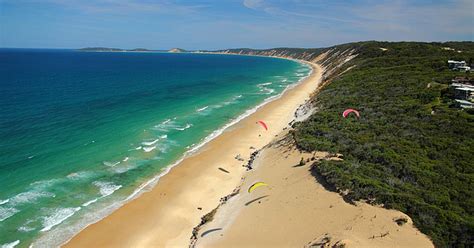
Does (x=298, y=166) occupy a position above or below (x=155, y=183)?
above

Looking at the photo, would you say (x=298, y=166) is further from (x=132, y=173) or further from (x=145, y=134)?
(x=145, y=134)

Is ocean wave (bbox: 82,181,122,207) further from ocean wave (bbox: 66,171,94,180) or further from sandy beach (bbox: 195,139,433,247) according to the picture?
sandy beach (bbox: 195,139,433,247)

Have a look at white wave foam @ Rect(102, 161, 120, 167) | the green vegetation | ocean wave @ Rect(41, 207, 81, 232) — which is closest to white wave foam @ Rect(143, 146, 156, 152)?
white wave foam @ Rect(102, 161, 120, 167)

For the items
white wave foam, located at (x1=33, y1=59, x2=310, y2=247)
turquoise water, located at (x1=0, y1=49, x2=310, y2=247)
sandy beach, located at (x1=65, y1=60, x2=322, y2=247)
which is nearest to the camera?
white wave foam, located at (x1=33, y1=59, x2=310, y2=247)

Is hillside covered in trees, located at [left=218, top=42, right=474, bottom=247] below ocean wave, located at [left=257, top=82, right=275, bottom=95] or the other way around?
the other way around

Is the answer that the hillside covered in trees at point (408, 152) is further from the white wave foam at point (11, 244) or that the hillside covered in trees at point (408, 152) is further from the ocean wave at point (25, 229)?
the white wave foam at point (11, 244)

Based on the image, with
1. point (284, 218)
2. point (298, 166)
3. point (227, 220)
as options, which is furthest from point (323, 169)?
point (227, 220)

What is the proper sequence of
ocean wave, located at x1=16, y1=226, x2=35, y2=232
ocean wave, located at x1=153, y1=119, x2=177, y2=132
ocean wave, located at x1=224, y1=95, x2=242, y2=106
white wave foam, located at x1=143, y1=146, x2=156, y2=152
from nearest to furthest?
ocean wave, located at x1=16, y1=226, x2=35, y2=232 < white wave foam, located at x1=143, y1=146, x2=156, y2=152 < ocean wave, located at x1=153, y1=119, x2=177, y2=132 < ocean wave, located at x1=224, y1=95, x2=242, y2=106

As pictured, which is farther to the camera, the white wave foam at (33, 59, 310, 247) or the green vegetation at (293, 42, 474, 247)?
the white wave foam at (33, 59, 310, 247)
